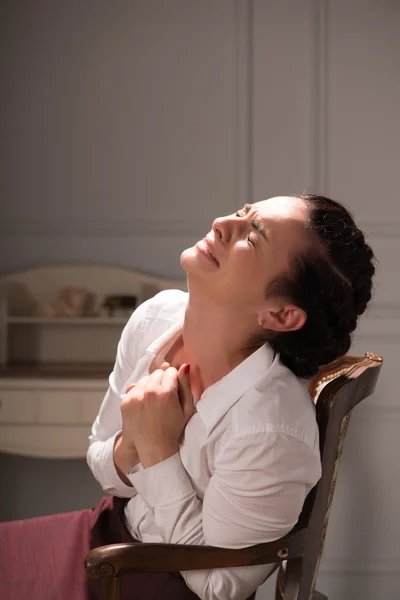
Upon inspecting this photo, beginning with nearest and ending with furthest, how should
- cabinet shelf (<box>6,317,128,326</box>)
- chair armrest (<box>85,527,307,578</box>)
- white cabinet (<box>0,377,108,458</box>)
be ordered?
chair armrest (<box>85,527,307,578</box>)
white cabinet (<box>0,377,108,458</box>)
cabinet shelf (<box>6,317,128,326</box>)

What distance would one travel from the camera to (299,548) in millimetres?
1488

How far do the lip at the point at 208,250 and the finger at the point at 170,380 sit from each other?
251 mm

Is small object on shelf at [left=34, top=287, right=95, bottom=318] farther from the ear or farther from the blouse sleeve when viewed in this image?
the ear

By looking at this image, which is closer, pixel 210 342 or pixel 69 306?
pixel 210 342

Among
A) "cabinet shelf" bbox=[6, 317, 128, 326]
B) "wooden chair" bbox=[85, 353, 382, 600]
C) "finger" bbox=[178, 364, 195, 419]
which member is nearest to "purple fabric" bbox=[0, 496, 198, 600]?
"wooden chair" bbox=[85, 353, 382, 600]

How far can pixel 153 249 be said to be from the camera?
382cm

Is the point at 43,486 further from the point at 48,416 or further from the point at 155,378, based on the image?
the point at 155,378

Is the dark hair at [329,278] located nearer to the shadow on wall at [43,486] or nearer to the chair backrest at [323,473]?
the chair backrest at [323,473]

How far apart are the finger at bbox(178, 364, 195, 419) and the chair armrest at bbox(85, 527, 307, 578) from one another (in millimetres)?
271

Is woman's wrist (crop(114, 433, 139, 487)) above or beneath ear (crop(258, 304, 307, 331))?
beneath

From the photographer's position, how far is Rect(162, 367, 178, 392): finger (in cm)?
153

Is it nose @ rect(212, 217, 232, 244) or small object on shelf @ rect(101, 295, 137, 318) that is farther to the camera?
small object on shelf @ rect(101, 295, 137, 318)

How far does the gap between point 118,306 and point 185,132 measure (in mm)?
938

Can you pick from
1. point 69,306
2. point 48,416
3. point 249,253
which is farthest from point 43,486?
point 249,253
